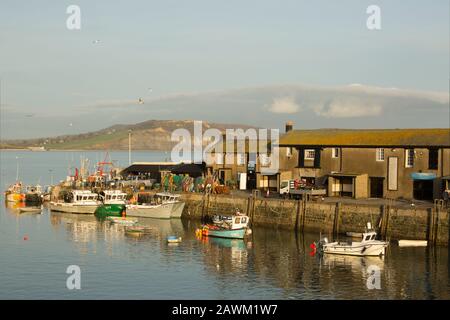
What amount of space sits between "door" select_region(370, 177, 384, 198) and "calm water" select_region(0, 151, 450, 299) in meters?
10.1

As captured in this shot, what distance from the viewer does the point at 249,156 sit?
83625mm

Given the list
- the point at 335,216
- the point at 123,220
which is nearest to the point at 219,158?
the point at 123,220

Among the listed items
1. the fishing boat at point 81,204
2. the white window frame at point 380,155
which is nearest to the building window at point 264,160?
the white window frame at point 380,155

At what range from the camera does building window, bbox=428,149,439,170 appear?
67.3 metres

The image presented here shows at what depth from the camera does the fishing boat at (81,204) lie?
85.6 m

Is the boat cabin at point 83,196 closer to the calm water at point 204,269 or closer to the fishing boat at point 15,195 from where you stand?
the fishing boat at point 15,195

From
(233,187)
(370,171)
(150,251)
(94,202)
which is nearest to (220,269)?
(150,251)

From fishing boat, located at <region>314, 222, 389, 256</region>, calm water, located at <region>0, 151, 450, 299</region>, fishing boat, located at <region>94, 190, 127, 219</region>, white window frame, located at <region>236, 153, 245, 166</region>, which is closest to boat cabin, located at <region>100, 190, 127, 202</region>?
fishing boat, located at <region>94, 190, 127, 219</region>

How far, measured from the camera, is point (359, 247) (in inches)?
2168

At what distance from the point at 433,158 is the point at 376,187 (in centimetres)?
635

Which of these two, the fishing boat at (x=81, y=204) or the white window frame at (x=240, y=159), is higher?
the white window frame at (x=240, y=159)

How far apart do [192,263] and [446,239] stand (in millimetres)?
20267

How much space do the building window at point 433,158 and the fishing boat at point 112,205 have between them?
1307 inches

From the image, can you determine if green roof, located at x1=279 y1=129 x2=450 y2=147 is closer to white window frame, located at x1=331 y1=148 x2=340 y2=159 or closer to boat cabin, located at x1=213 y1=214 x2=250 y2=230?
white window frame, located at x1=331 y1=148 x2=340 y2=159
